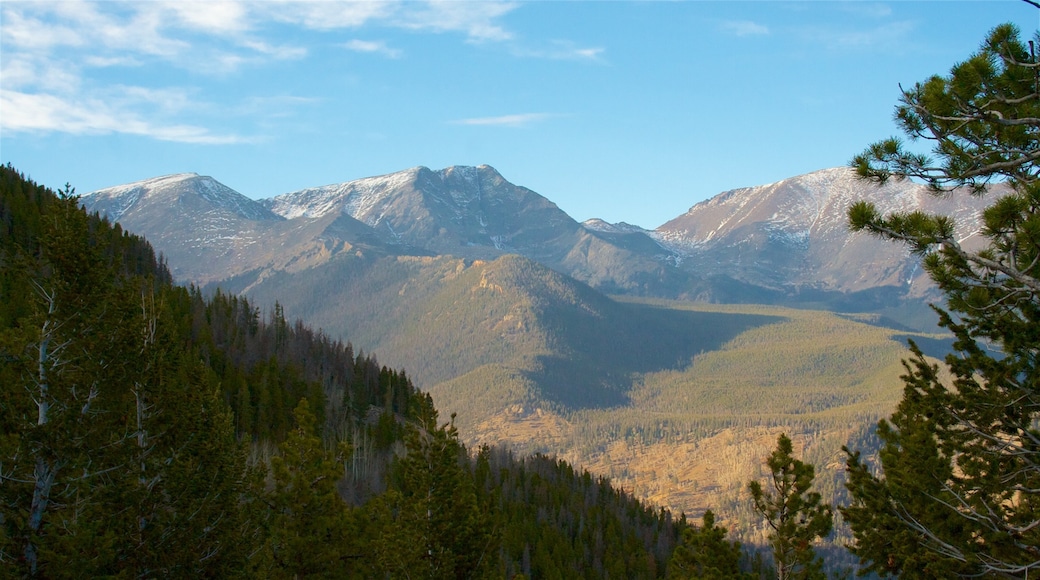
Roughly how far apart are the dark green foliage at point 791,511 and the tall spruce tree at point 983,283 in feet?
11.8

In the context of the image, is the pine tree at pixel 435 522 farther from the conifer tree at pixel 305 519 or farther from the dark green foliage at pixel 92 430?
the dark green foliage at pixel 92 430

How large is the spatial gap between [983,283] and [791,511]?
12.3 m

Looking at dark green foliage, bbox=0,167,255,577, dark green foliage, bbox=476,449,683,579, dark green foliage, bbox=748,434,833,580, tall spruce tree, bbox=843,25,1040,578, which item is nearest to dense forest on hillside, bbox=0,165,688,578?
dark green foliage, bbox=0,167,255,577

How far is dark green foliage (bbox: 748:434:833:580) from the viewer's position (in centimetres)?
2669

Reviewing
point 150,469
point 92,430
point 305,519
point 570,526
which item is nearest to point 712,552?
point 305,519

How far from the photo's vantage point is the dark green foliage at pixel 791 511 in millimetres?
26688

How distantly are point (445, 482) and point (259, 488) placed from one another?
24.6 feet

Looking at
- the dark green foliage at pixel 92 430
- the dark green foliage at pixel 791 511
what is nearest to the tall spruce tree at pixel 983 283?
the dark green foliage at pixel 791 511

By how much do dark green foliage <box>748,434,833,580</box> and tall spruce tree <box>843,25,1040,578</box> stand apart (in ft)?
11.8

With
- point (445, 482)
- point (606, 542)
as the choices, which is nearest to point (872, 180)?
point (445, 482)

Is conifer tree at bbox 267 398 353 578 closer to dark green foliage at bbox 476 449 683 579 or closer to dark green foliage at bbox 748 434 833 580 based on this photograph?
dark green foliage at bbox 748 434 833 580

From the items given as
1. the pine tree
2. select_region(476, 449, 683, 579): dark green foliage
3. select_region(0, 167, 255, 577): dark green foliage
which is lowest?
select_region(476, 449, 683, 579): dark green foliage

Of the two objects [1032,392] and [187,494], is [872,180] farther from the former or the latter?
[187,494]

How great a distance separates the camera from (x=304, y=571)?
32.0 m
